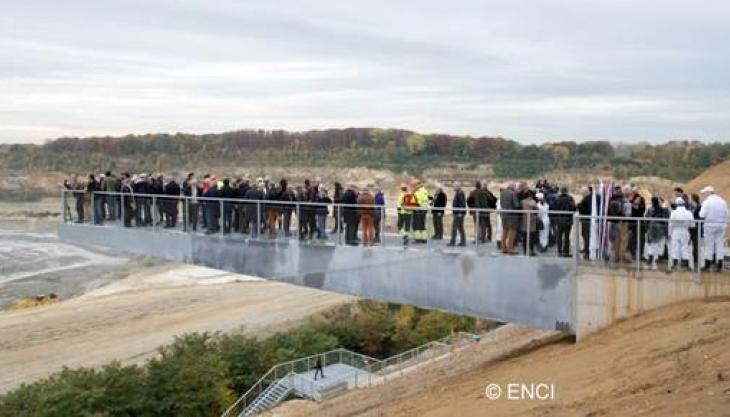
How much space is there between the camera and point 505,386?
1252cm

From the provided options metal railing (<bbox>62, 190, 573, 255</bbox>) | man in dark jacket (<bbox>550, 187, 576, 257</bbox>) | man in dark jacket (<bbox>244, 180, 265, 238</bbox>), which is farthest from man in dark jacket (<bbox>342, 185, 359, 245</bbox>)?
man in dark jacket (<bbox>550, 187, 576, 257</bbox>)

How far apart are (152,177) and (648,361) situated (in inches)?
590

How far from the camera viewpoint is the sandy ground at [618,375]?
958cm

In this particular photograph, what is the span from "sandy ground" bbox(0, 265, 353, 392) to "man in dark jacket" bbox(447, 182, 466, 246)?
958 inches

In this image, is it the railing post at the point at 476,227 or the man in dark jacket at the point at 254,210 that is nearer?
the railing post at the point at 476,227

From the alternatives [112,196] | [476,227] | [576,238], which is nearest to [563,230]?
[576,238]

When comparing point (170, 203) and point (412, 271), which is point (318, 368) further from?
point (412, 271)

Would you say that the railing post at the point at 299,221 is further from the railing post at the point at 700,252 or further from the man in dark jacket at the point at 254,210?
the railing post at the point at 700,252

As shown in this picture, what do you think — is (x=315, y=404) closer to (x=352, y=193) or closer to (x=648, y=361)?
(x=352, y=193)

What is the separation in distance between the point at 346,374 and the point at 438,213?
491 inches

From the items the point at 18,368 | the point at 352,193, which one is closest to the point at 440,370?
the point at 352,193

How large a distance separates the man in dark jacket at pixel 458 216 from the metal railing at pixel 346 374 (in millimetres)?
9023

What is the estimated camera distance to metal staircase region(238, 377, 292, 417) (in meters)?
25.8

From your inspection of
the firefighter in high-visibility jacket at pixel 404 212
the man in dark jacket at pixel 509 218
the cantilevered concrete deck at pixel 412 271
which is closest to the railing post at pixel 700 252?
the cantilevered concrete deck at pixel 412 271
